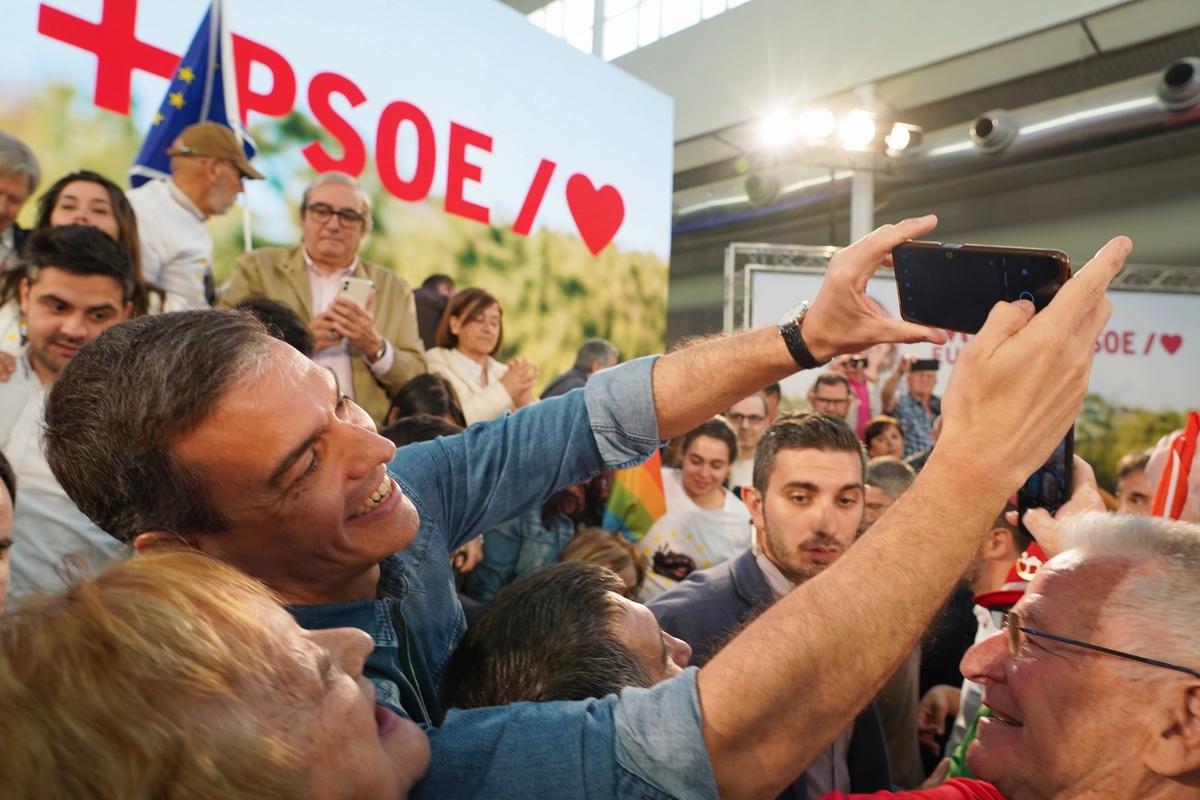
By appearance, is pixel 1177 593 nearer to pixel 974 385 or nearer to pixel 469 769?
pixel 974 385

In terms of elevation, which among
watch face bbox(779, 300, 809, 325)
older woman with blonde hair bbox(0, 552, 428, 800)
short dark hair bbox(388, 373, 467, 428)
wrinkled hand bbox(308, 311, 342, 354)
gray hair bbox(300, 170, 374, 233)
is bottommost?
older woman with blonde hair bbox(0, 552, 428, 800)

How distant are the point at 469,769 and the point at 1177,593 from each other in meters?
1.05

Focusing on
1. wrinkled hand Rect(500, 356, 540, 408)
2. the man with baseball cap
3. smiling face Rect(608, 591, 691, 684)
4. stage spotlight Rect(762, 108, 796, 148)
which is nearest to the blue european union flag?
the man with baseball cap

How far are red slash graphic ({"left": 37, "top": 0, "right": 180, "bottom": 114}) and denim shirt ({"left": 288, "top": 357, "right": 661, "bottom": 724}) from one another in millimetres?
2521

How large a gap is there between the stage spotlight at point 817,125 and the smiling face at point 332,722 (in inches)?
315

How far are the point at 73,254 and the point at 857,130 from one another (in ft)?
22.9

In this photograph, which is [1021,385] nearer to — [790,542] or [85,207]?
[790,542]

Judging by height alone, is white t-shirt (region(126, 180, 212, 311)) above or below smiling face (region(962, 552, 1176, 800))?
above

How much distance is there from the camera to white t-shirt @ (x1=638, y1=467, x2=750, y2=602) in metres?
4.42

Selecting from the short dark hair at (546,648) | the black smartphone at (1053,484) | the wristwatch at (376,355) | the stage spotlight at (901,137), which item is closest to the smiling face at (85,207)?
the wristwatch at (376,355)

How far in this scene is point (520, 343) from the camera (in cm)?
501

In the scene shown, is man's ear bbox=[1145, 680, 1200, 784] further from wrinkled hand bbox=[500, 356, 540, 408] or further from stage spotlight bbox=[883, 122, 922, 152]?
stage spotlight bbox=[883, 122, 922, 152]

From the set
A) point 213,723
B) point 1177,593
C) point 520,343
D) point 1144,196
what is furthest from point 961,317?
point 1144,196

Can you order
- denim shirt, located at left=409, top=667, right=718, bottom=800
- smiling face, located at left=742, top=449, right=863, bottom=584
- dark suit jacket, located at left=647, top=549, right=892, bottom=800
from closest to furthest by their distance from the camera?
denim shirt, located at left=409, top=667, right=718, bottom=800 < dark suit jacket, located at left=647, top=549, right=892, bottom=800 < smiling face, located at left=742, top=449, right=863, bottom=584
